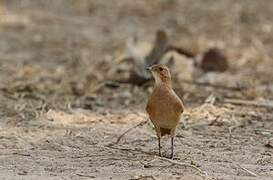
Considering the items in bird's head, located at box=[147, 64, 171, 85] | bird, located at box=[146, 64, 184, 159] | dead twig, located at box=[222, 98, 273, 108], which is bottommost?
dead twig, located at box=[222, 98, 273, 108]

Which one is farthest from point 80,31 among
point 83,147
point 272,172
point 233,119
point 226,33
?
point 272,172

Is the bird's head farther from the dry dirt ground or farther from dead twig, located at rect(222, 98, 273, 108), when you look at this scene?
dead twig, located at rect(222, 98, 273, 108)

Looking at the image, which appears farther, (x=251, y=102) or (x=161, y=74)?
(x=251, y=102)

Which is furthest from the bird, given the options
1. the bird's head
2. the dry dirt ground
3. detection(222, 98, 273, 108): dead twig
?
detection(222, 98, 273, 108): dead twig

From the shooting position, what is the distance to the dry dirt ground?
4.12 m

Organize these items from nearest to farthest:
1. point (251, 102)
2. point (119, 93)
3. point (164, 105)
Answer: point (164, 105)
point (251, 102)
point (119, 93)

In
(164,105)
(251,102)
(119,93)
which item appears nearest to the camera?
(164,105)

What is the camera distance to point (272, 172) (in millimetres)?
3982

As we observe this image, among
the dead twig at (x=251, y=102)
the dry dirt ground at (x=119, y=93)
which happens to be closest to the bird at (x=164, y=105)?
the dry dirt ground at (x=119, y=93)

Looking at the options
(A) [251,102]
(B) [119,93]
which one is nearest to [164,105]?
(A) [251,102]

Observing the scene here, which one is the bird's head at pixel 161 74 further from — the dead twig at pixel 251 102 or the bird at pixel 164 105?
the dead twig at pixel 251 102

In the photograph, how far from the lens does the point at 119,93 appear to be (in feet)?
20.5

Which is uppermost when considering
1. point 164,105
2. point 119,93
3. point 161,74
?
point 161,74

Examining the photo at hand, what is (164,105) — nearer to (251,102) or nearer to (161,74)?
(161,74)
